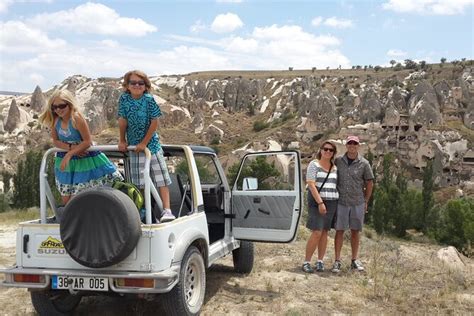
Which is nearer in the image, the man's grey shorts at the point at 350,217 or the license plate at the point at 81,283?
the license plate at the point at 81,283

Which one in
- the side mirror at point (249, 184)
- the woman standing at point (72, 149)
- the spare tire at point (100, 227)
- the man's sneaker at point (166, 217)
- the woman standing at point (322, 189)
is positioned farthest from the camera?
the woman standing at point (322, 189)

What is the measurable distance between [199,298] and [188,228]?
692 millimetres

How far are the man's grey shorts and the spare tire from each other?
11.3ft

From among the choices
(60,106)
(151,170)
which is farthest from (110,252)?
(60,106)

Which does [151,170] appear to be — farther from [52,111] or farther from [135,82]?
[52,111]

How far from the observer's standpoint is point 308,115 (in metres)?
69.6

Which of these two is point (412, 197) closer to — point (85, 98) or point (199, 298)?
point (199, 298)

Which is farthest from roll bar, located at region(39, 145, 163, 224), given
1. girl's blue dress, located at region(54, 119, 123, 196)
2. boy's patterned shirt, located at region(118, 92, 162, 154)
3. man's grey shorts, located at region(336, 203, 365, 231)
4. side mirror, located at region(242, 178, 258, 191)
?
man's grey shorts, located at region(336, 203, 365, 231)

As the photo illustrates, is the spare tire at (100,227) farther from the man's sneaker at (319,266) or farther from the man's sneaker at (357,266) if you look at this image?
the man's sneaker at (357,266)

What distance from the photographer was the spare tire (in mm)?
3795

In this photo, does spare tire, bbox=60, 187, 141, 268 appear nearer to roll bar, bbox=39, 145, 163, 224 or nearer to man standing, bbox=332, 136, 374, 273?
roll bar, bbox=39, 145, 163, 224

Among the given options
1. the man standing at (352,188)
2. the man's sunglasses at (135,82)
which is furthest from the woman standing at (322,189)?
the man's sunglasses at (135,82)

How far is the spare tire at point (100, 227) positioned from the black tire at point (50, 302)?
0.94 meters

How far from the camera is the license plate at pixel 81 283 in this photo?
12.9 feet
